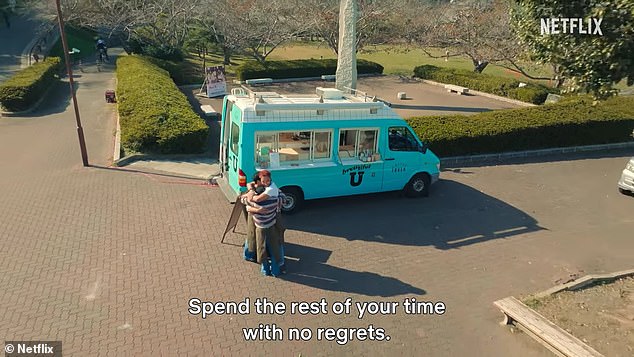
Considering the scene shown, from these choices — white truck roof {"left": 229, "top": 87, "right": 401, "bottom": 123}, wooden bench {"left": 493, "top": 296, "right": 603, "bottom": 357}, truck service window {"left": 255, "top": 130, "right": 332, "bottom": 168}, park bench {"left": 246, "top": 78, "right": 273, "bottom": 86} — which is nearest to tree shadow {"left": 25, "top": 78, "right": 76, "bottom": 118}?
park bench {"left": 246, "top": 78, "right": 273, "bottom": 86}

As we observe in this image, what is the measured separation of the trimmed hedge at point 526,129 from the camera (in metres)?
15.2

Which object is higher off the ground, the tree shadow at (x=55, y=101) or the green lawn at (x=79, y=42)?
the green lawn at (x=79, y=42)

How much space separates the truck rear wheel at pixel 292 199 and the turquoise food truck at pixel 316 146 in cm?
2

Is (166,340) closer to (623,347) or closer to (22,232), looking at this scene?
(22,232)

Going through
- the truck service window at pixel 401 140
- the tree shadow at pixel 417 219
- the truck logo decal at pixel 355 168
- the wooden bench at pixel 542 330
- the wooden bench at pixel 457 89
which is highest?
the truck service window at pixel 401 140

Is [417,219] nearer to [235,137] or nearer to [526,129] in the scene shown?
[235,137]

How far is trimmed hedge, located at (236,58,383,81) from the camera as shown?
28797mm

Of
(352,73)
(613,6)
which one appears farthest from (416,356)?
(352,73)

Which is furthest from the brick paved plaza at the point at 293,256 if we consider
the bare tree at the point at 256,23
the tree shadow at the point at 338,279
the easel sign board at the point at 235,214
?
the bare tree at the point at 256,23

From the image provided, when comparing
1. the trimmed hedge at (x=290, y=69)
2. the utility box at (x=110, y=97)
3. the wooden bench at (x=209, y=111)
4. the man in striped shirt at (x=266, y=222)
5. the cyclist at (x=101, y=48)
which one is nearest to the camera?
the man in striped shirt at (x=266, y=222)

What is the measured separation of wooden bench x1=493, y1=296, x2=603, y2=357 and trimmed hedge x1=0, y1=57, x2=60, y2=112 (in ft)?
67.2

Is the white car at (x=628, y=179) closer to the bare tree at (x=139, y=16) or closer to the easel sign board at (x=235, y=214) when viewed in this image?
the easel sign board at (x=235, y=214)

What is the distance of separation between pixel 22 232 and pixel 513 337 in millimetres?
9824

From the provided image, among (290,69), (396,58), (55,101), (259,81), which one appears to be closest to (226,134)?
(55,101)
